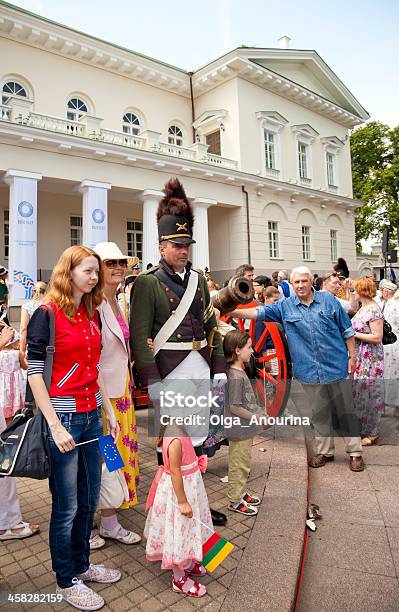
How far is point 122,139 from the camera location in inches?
620

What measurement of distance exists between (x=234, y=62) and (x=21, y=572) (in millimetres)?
20745

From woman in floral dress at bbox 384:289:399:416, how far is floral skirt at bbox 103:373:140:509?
409 cm

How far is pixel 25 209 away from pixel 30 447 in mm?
12490

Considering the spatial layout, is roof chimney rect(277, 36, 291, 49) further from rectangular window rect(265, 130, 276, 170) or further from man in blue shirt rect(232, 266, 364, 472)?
man in blue shirt rect(232, 266, 364, 472)

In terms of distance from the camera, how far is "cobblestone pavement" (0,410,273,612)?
2.37m

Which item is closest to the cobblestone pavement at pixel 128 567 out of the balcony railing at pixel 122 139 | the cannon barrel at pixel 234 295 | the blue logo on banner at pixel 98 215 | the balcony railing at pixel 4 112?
the cannon barrel at pixel 234 295

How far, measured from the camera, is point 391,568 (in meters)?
2.82

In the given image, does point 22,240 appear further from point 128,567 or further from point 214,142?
point 128,567

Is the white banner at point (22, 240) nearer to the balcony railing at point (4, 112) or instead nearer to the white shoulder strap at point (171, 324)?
the balcony railing at point (4, 112)

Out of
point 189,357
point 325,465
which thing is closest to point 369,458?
point 325,465

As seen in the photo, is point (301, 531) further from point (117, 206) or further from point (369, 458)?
point (117, 206)

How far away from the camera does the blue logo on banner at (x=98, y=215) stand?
48.1 ft

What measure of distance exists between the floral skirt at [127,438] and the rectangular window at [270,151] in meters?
20.0

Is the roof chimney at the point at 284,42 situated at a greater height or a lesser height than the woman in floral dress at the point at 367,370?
greater
